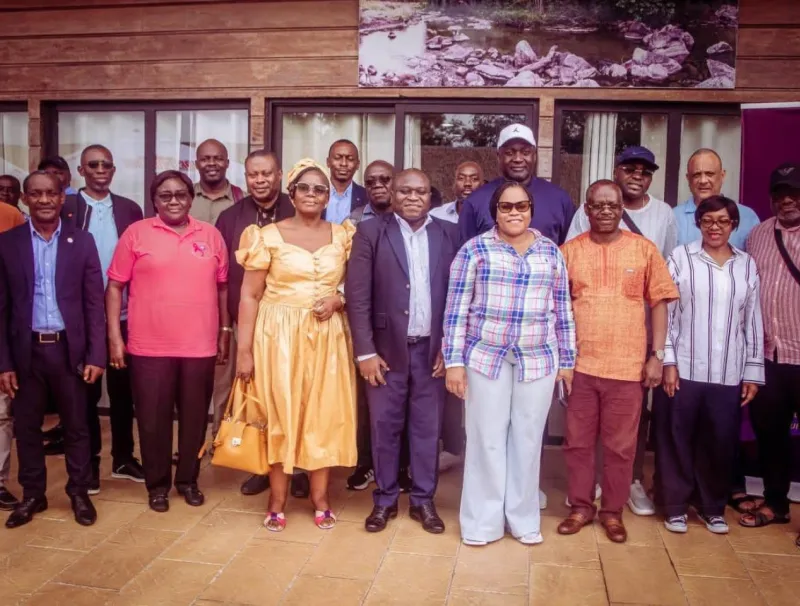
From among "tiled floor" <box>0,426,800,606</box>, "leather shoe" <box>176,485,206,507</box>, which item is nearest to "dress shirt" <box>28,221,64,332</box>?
"tiled floor" <box>0,426,800,606</box>

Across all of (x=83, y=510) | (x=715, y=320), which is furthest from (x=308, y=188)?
(x=715, y=320)

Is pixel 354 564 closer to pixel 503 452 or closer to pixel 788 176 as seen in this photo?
pixel 503 452

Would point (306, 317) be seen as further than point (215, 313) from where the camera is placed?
No

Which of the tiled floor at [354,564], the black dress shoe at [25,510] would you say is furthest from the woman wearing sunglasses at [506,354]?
the black dress shoe at [25,510]

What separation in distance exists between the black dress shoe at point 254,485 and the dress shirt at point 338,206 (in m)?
1.71

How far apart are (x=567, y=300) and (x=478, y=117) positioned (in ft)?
8.33

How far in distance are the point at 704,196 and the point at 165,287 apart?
3.11 metres

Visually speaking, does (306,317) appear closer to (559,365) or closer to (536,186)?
(559,365)

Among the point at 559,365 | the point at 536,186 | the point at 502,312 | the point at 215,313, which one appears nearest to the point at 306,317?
the point at 215,313

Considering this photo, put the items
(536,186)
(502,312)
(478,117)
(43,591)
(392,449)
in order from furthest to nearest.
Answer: (478,117), (536,186), (392,449), (502,312), (43,591)

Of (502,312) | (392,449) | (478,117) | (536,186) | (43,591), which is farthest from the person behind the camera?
(478,117)

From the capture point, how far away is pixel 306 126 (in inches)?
239

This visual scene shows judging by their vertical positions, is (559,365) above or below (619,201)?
below

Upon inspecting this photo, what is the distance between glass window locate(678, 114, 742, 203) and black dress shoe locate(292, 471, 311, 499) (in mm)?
3497
